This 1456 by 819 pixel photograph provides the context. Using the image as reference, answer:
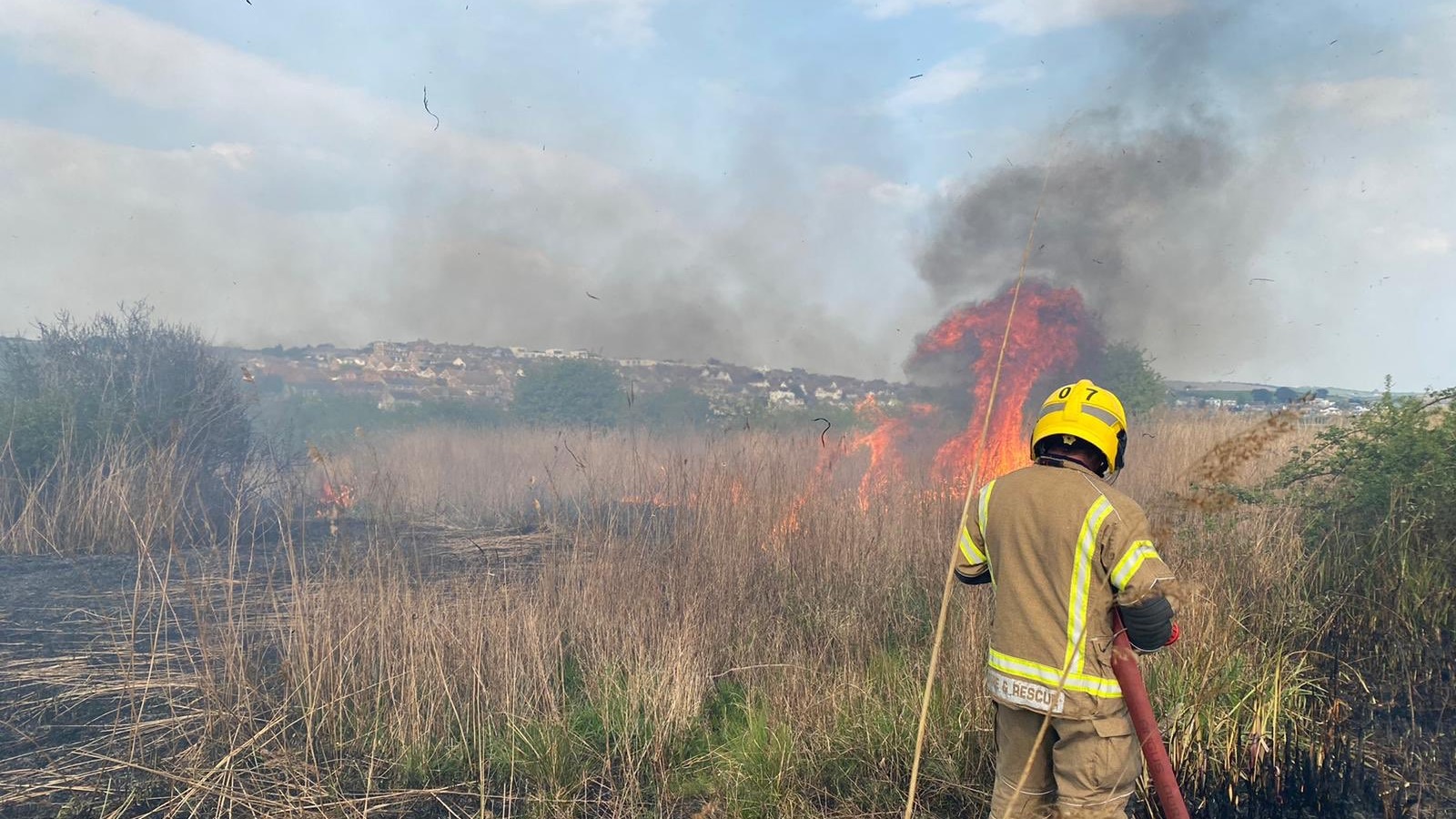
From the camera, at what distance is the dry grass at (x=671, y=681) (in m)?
4.19

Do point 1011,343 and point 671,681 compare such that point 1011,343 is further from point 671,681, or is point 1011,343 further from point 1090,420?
point 1090,420

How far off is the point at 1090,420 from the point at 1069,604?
2.00ft

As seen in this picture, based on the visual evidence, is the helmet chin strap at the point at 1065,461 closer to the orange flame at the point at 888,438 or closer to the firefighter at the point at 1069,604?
the firefighter at the point at 1069,604

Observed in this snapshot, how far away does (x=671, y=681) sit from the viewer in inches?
205

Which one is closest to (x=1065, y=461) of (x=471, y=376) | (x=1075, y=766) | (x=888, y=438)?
(x=1075, y=766)

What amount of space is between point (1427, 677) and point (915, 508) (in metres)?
3.40

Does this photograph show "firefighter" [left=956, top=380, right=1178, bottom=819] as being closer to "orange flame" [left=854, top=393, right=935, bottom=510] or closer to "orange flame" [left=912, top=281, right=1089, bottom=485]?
"orange flame" [left=854, top=393, right=935, bottom=510]

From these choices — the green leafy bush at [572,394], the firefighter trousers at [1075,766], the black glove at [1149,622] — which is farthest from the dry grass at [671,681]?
the green leafy bush at [572,394]

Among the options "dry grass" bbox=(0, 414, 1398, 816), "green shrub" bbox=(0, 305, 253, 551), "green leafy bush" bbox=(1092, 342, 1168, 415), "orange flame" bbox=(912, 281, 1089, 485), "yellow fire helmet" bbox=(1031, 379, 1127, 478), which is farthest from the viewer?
"green leafy bush" bbox=(1092, 342, 1168, 415)

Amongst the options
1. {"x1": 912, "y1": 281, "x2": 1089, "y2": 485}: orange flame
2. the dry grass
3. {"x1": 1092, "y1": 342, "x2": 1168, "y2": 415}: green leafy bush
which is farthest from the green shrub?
{"x1": 1092, "y1": 342, "x2": 1168, "y2": 415}: green leafy bush

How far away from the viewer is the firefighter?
2.82 meters

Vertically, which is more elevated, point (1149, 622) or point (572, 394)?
point (572, 394)

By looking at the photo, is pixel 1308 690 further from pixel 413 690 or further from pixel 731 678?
pixel 413 690

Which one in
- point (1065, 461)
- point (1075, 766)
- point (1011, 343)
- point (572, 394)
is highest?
point (1011, 343)
